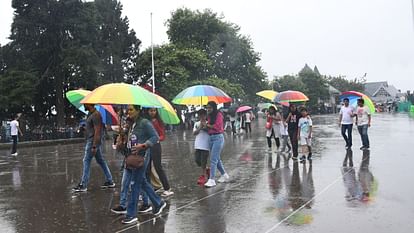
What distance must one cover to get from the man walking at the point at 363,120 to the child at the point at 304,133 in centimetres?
260

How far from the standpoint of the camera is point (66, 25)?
34594 millimetres

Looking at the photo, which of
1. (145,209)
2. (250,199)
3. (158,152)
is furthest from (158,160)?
(250,199)

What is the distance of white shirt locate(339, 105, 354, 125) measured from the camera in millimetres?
14227

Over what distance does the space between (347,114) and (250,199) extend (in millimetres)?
7814

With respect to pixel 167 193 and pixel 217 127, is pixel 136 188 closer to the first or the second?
pixel 167 193

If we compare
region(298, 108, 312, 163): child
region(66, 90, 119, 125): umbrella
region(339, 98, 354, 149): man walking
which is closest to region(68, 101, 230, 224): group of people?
region(66, 90, 119, 125): umbrella

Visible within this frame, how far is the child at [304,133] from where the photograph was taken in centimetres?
1215

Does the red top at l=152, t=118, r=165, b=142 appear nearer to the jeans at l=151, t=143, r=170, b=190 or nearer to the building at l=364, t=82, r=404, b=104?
the jeans at l=151, t=143, r=170, b=190

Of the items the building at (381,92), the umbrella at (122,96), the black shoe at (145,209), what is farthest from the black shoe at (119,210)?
the building at (381,92)

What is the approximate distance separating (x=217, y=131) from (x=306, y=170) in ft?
9.12

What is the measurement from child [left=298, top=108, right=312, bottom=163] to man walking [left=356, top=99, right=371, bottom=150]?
260 centimetres

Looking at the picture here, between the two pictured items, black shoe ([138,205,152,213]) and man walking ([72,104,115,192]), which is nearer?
black shoe ([138,205,152,213])

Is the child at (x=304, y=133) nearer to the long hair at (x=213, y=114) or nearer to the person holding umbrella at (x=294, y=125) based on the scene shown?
the person holding umbrella at (x=294, y=125)

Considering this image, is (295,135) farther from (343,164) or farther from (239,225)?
(239,225)
